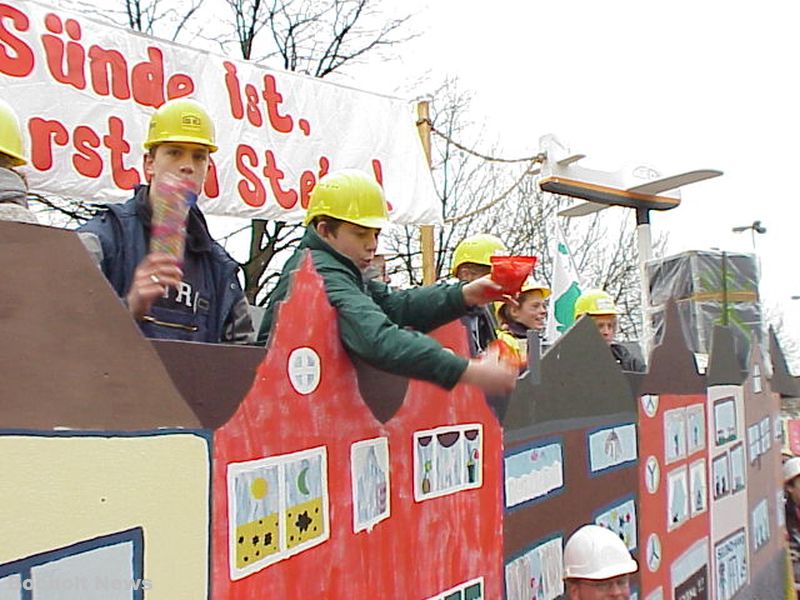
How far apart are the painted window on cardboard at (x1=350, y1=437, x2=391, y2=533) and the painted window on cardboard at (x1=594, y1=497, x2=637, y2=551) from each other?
1860mm

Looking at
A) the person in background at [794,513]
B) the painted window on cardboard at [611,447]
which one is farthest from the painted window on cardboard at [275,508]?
the person in background at [794,513]

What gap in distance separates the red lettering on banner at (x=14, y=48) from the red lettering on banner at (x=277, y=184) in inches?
61.4

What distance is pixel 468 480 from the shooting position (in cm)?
377

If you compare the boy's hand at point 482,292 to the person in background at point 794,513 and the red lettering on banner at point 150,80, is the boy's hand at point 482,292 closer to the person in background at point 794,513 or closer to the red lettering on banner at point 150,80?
the red lettering on banner at point 150,80

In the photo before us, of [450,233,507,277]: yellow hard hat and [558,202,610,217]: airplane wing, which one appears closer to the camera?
[450,233,507,277]: yellow hard hat

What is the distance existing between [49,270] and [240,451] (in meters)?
0.76

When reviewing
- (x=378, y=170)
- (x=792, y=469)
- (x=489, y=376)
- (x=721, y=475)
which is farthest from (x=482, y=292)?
(x=792, y=469)

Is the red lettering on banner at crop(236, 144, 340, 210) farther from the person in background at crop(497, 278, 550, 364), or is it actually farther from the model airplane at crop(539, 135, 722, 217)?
the model airplane at crop(539, 135, 722, 217)

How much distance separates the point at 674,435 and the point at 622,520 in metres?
1.01

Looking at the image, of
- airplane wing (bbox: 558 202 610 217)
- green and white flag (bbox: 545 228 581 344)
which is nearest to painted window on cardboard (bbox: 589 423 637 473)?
green and white flag (bbox: 545 228 581 344)

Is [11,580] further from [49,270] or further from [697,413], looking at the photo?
[697,413]

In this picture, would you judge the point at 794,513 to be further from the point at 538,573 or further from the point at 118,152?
the point at 118,152

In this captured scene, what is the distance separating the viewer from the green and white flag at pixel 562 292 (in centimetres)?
958

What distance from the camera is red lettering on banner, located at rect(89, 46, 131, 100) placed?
5400 millimetres
